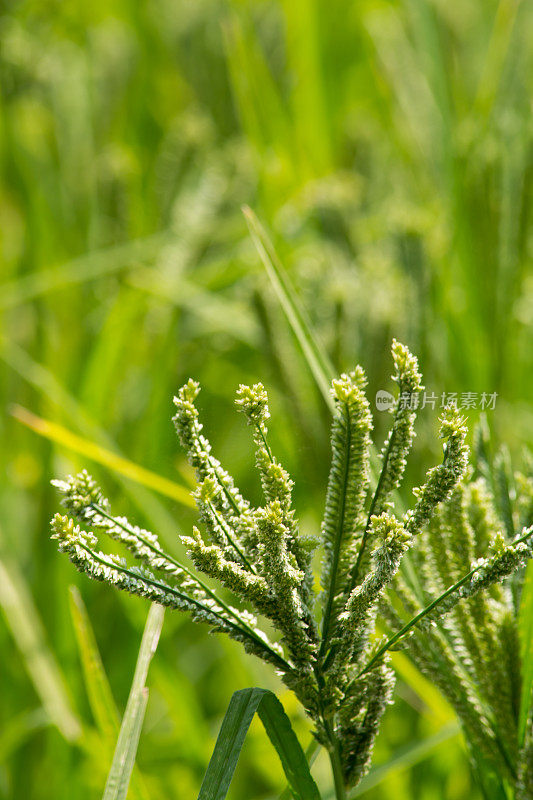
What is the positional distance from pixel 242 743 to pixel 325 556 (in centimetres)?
8

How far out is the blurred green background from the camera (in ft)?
2.64

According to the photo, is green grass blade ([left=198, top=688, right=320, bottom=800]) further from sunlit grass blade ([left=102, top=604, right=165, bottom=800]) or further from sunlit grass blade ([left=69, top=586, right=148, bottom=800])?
sunlit grass blade ([left=69, top=586, right=148, bottom=800])

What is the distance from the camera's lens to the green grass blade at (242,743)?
0.32 metres

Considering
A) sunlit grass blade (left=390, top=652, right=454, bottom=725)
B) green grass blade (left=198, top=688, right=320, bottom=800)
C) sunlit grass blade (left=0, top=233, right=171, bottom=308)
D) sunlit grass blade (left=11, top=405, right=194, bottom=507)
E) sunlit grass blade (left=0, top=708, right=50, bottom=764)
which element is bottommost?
green grass blade (left=198, top=688, right=320, bottom=800)

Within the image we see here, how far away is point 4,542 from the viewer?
3.08 feet

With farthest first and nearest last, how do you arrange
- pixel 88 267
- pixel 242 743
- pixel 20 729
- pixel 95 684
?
1. pixel 88 267
2. pixel 20 729
3. pixel 95 684
4. pixel 242 743

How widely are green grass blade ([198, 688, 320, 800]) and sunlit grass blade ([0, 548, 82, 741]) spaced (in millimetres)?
442

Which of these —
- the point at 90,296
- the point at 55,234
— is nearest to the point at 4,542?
the point at 90,296

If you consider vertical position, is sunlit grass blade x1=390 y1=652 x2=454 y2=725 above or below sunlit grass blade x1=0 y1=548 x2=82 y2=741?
below

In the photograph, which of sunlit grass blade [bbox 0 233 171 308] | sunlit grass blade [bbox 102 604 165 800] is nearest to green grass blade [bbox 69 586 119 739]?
sunlit grass blade [bbox 102 604 165 800]

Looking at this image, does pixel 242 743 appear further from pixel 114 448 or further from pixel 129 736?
pixel 114 448

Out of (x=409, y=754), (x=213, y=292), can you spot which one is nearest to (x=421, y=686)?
(x=409, y=754)

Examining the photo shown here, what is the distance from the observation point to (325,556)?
0.35 metres

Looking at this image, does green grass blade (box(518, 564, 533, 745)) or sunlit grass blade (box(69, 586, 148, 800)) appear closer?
green grass blade (box(518, 564, 533, 745))
